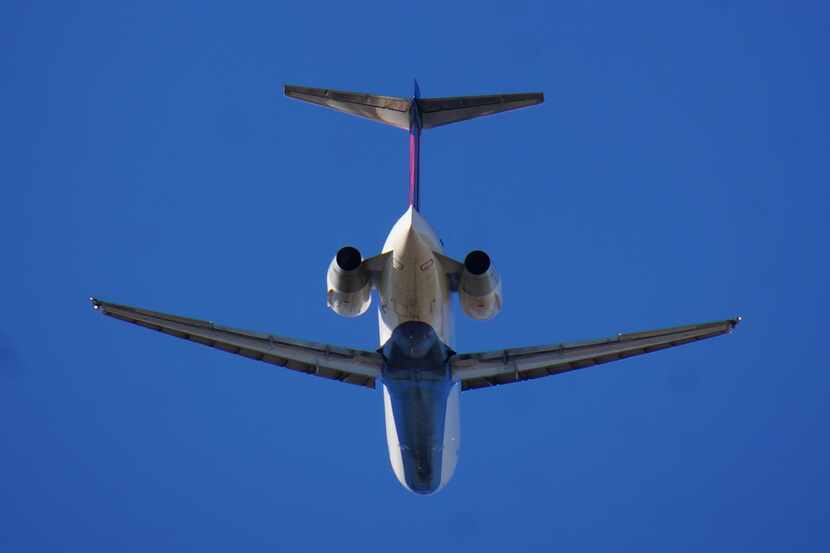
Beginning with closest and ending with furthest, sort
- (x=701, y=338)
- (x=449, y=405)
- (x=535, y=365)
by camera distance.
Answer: (x=701, y=338) < (x=535, y=365) < (x=449, y=405)

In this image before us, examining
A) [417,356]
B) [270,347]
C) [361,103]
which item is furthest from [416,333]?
[361,103]

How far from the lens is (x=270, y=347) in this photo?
858 inches

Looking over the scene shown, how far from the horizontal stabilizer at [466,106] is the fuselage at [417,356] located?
3202 millimetres

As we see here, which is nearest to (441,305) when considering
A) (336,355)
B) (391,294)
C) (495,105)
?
(391,294)

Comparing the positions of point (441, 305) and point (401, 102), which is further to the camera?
point (401, 102)

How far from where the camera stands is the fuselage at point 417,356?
2095 centimetres

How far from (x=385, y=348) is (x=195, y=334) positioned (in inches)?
158

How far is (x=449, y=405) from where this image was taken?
23.8m

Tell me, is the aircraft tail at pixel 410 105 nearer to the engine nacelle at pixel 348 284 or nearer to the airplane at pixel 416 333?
the airplane at pixel 416 333

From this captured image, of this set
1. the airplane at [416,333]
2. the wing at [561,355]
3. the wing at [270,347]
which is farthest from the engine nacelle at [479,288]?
the wing at [270,347]

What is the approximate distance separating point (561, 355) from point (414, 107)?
22.3ft

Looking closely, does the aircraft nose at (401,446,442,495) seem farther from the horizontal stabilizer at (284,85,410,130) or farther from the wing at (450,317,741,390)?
the horizontal stabilizer at (284,85,410,130)

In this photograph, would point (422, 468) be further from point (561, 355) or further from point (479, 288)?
point (479, 288)

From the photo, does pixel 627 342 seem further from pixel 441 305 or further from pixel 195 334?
pixel 195 334
